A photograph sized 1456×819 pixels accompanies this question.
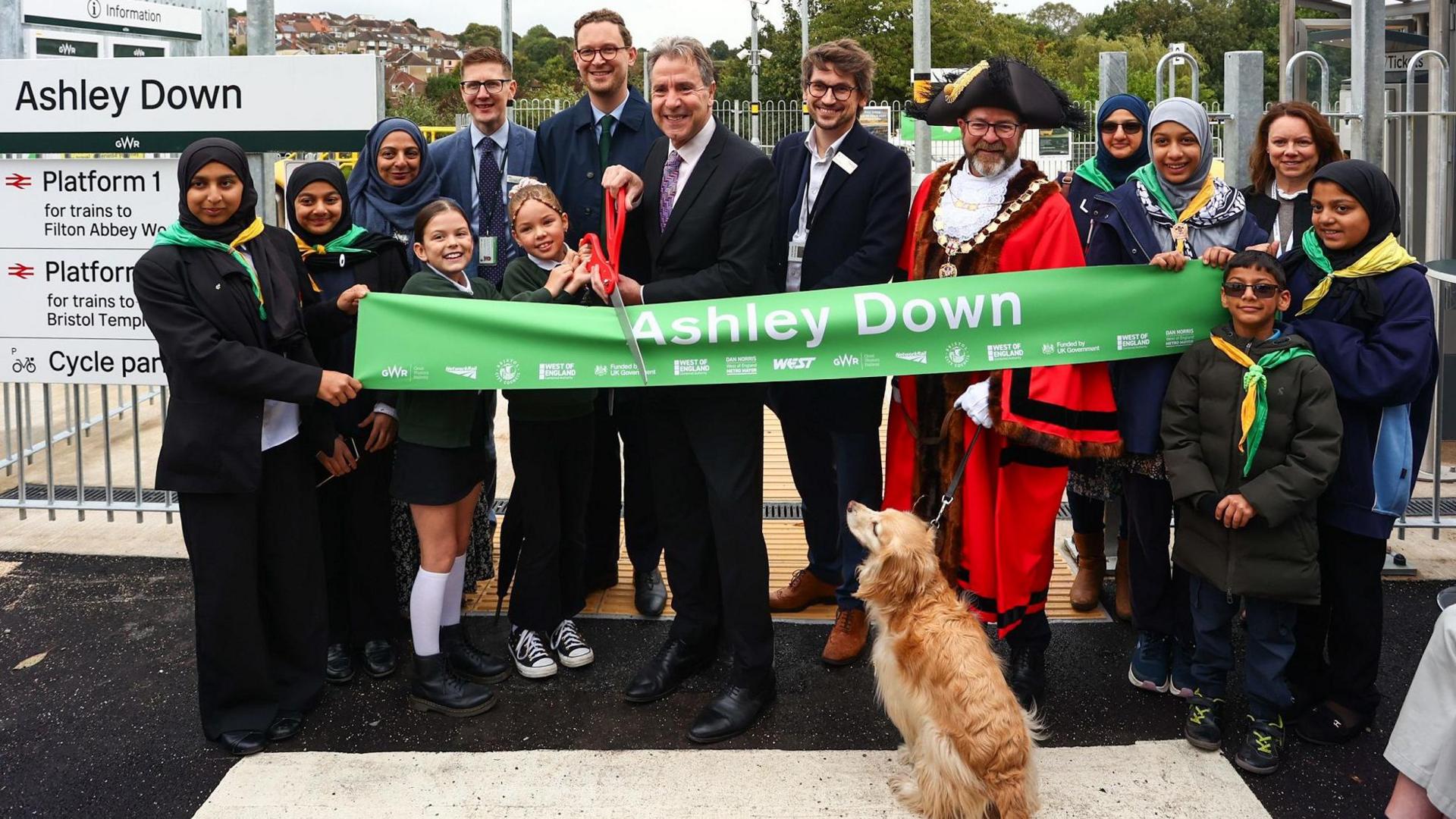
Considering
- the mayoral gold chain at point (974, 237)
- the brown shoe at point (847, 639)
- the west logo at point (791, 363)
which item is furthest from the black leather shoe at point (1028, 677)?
the mayoral gold chain at point (974, 237)

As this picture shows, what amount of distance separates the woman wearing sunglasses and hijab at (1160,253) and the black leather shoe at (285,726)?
3285mm

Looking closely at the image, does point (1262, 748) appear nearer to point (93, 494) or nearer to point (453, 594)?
point (453, 594)

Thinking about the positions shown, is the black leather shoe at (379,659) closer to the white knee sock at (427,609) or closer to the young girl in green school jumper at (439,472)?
the young girl in green school jumper at (439,472)

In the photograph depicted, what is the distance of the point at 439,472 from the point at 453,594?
59cm

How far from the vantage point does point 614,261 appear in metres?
4.56

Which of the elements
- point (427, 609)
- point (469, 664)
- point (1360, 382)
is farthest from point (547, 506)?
point (1360, 382)

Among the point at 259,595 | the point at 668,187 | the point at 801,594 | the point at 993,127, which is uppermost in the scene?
the point at 993,127

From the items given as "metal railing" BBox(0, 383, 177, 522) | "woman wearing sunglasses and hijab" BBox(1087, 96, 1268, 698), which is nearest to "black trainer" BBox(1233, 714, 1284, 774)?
"woman wearing sunglasses and hijab" BBox(1087, 96, 1268, 698)

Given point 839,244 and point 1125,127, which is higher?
point 1125,127

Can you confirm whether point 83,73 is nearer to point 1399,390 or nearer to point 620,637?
point 620,637

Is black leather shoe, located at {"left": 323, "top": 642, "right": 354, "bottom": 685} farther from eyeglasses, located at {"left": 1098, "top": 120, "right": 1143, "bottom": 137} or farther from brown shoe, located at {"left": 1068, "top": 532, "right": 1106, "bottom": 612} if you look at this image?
eyeglasses, located at {"left": 1098, "top": 120, "right": 1143, "bottom": 137}

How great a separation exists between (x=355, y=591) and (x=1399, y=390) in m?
4.03

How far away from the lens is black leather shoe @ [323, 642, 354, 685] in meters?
5.06

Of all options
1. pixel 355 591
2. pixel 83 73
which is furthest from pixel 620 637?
pixel 83 73
